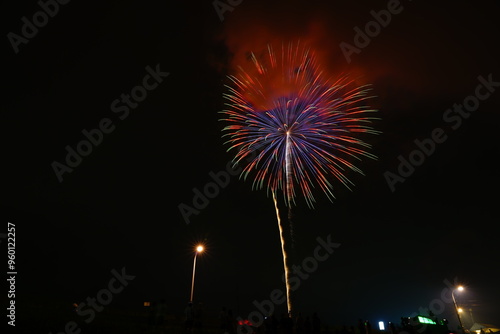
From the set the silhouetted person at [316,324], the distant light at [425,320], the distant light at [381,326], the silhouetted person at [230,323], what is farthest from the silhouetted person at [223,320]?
the distant light at [381,326]

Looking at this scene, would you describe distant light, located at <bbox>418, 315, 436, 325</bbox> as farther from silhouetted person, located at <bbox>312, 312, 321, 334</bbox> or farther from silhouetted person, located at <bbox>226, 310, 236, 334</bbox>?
silhouetted person, located at <bbox>226, 310, 236, 334</bbox>

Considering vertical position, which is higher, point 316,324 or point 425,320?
point 425,320

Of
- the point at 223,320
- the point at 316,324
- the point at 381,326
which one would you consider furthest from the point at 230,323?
the point at 381,326

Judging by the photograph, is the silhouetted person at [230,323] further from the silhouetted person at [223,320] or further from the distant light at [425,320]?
the distant light at [425,320]

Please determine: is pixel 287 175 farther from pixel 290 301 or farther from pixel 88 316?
pixel 88 316

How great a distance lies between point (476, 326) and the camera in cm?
6088

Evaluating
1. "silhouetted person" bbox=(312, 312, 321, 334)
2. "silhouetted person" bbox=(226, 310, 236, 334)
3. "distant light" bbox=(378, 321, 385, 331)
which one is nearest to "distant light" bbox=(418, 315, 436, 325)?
"distant light" bbox=(378, 321, 385, 331)

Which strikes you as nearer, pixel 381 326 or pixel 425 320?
pixel 425 320

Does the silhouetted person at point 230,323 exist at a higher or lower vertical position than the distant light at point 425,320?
lower

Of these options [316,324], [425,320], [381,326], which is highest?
[425,320]

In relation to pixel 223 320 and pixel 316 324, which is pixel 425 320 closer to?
pixel 316 324

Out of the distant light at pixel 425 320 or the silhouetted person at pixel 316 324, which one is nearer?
the silhouetted person at pixel 316 324

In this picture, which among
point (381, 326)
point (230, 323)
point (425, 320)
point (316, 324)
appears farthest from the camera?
point (381, 326)

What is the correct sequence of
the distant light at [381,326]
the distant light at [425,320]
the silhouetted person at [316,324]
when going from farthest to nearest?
the distant light at [381,326], the distant light at [425,320], the silhouetted person at [316,324]
